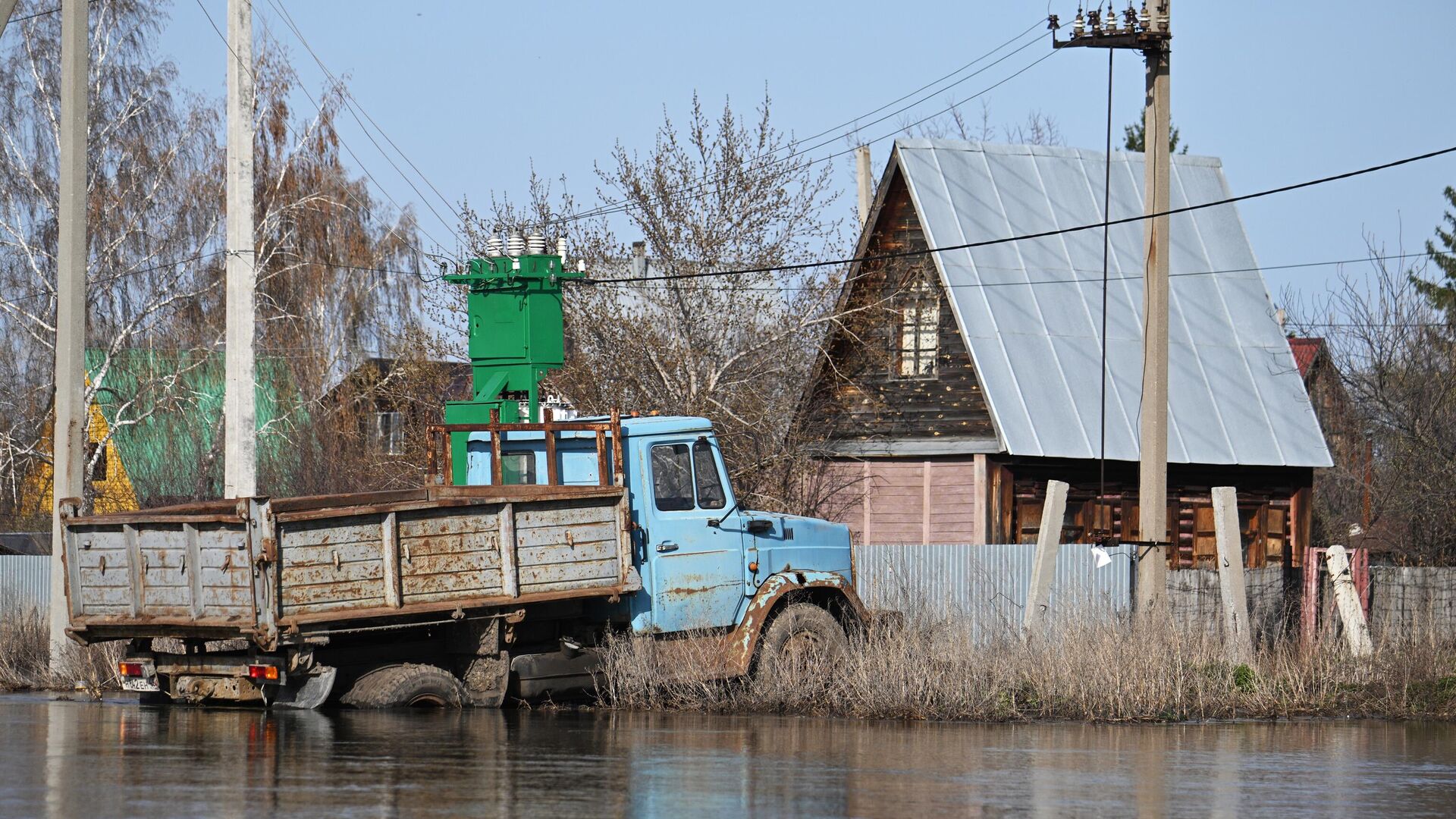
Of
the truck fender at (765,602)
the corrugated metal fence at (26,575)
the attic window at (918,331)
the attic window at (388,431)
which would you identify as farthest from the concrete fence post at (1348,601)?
the attic window at (388,431)

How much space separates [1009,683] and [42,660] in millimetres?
9853

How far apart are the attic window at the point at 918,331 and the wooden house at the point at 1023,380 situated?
0.03 m

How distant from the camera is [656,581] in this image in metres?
14.2

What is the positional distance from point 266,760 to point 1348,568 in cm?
1260

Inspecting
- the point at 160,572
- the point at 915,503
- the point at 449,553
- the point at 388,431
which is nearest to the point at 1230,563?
the point at 915,503

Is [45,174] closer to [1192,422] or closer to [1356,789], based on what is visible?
[1192,422]

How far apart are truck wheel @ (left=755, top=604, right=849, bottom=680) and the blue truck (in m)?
0.02

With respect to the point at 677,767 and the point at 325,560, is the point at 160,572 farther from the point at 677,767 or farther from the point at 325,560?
the point at 677,767

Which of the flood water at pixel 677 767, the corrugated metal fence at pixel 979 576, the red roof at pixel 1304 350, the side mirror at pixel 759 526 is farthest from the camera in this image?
the red roof at pixel 1304 350

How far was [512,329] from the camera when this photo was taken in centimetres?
1656

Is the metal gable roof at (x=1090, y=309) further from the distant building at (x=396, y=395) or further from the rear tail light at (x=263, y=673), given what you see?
the rear tail light at (x=263, y=673)

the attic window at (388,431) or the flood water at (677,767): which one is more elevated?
the attic window at (388,431)

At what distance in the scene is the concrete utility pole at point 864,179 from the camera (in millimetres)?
32062

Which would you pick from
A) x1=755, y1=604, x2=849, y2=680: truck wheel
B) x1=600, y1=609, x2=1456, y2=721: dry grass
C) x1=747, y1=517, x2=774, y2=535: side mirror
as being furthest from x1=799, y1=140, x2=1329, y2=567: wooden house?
x1=747, y1=517, x2=774, y2=535: side mirror
